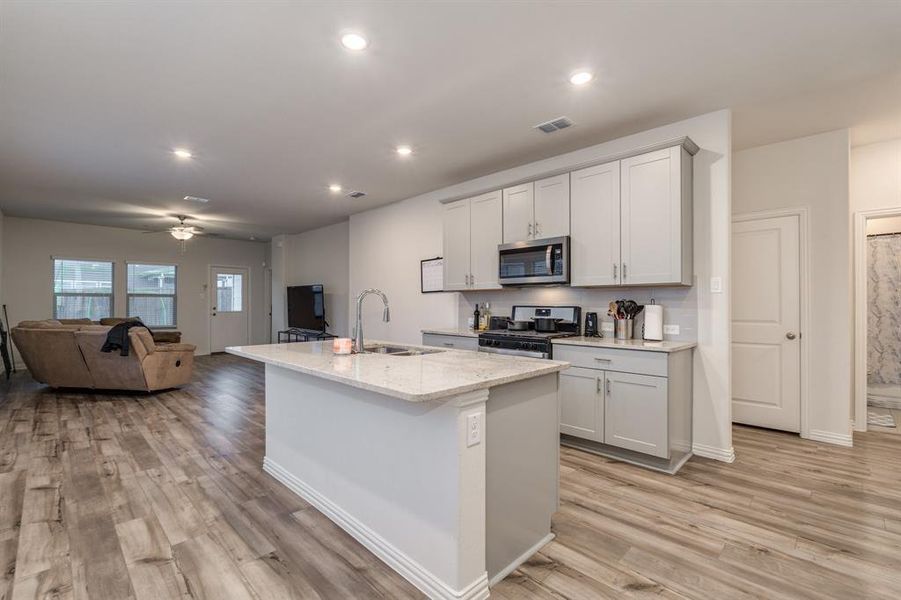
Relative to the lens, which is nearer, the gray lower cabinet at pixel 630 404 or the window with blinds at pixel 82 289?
the gray lower cabinet at pixel 630 404

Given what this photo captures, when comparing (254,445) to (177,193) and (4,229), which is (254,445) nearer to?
(177,193)

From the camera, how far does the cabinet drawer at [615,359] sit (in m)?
2.95

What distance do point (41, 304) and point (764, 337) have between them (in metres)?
10.5

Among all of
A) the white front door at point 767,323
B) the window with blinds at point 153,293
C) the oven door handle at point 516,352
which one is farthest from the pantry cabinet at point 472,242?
the window with blinds at point 153,293

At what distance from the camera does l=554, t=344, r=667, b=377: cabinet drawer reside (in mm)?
2951

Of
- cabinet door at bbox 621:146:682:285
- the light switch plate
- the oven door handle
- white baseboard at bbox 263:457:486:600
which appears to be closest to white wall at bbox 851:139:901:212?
cabinet door at bbox 621:146:682:285

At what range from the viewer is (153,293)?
8.56 meters

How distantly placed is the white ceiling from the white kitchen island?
175 cm

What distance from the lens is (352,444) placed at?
2.24m

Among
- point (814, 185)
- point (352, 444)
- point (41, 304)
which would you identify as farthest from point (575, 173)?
point (41, 304)

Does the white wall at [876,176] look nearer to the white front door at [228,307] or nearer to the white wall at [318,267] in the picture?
the white wall at [318,267]

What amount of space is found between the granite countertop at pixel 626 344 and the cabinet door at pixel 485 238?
1.11 m

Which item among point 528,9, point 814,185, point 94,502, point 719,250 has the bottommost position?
point 94,502

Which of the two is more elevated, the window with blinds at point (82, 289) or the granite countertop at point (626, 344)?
the window with blinds at point (82, 289)
